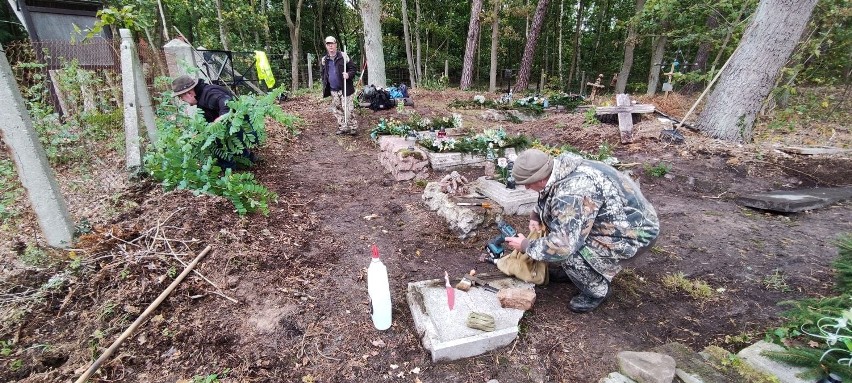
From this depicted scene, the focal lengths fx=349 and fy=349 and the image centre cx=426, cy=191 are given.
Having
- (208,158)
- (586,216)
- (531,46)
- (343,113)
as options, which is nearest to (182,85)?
(208,158)

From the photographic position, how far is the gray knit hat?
232 cm

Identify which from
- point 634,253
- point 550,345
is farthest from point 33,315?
point 634,253

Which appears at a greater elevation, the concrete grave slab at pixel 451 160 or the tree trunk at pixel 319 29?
the tree trunk at pixel 319 29

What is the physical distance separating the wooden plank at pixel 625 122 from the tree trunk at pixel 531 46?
21.6ft

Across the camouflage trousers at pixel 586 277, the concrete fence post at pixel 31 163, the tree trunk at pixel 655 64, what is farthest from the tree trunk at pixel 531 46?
the concrete fence post at pixel 31 163

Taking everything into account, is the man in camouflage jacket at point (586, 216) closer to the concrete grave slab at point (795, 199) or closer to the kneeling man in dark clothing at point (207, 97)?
the concrete grave slab at point (795, 199)

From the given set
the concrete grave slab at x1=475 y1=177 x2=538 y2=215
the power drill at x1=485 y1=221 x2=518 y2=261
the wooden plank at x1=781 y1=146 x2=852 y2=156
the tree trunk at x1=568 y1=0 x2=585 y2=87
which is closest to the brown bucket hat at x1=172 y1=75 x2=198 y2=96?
the concrete grave slab at x1=475 y1=177 x2=538 y2=215

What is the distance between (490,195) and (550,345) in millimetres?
2061

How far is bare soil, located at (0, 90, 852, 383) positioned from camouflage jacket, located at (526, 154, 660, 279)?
0.54 metres

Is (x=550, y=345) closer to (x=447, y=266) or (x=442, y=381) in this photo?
(x=442, y=381)

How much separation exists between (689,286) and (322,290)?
9.86ft

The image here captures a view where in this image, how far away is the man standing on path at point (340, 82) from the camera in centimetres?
687

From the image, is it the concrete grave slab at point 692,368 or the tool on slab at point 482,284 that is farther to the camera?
the tool on slab at point 482,284

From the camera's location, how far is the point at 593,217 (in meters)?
2.29
